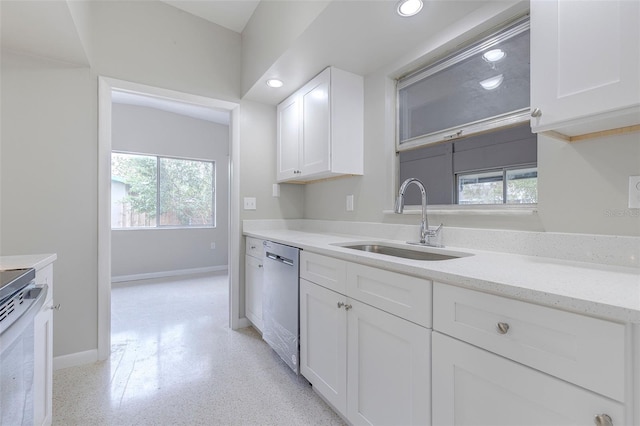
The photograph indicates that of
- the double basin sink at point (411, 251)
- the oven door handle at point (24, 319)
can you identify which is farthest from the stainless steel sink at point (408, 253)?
the oven door handle at point (24, 319)

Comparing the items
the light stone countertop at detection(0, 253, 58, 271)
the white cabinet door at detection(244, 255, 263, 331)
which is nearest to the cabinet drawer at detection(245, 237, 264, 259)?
the white cabinet door at detection(244, 255, 263, 331)

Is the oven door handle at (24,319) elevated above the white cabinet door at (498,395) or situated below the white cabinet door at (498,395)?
above

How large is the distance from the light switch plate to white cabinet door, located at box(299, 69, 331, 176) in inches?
59.7

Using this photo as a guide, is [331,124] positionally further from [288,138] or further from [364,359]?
[364,359]

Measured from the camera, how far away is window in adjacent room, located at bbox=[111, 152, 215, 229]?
4.66m

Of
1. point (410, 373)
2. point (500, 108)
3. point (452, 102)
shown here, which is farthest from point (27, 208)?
point (500, 108)

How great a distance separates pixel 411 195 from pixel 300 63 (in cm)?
129

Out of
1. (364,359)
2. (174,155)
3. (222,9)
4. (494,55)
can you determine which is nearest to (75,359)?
(364,359)

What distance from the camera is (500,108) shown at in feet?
4.93

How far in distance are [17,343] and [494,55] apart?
240 cm

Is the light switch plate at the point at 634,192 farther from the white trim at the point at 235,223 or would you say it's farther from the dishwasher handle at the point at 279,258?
the white trim at the point at 235,223

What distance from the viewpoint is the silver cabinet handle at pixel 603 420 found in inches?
24.5

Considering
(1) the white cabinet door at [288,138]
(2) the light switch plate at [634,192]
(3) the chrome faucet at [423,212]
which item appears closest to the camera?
(2) the light switch plate at [634,192]

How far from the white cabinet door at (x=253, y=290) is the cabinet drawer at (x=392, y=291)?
1234 millimetres
